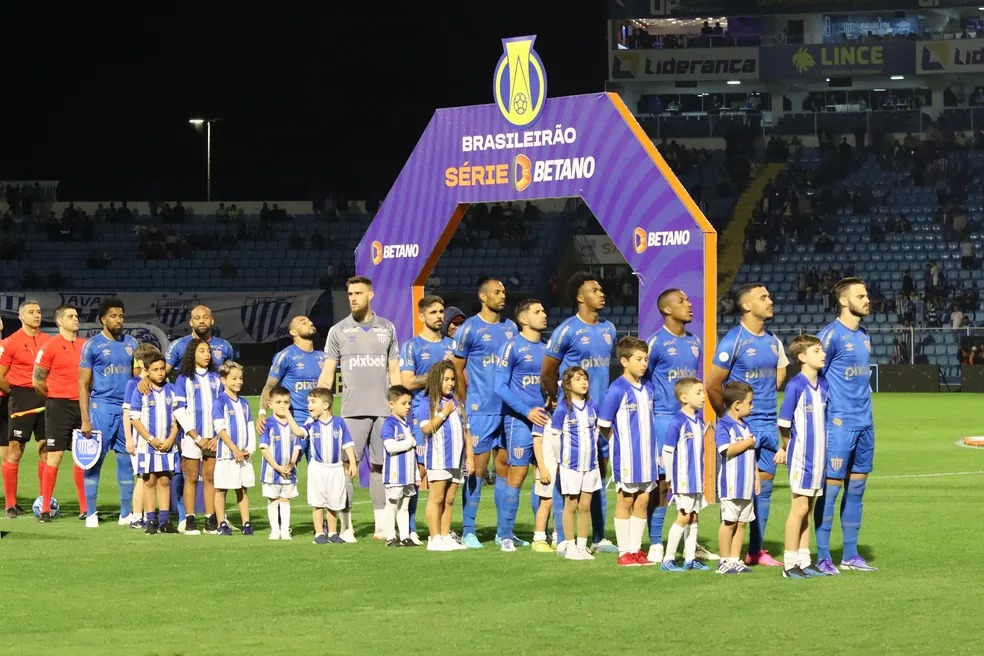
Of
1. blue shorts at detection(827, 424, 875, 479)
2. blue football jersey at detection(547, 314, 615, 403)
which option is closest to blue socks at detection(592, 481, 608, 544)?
blue football jersey at detection(547, 314, 615, 403)

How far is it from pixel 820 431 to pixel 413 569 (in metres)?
2.99

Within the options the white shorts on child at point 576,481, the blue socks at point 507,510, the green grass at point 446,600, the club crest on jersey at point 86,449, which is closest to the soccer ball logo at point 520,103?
the green grass at point 446,600

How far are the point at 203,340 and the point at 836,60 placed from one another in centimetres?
4862

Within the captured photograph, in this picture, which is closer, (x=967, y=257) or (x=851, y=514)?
(x=851, y=514)

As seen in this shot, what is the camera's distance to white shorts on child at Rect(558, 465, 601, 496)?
1201cm

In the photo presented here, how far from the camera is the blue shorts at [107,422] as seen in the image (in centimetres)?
1523

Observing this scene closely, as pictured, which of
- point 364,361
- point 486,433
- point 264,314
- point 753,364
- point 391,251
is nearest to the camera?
point 753,364

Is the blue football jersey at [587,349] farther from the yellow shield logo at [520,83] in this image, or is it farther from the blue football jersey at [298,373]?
the yellow shield logo at [520,83]

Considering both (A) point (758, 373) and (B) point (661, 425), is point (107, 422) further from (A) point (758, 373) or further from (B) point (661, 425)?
(A) point (758, 373)

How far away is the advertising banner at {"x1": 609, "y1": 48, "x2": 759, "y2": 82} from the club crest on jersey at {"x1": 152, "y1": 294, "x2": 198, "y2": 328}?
75.5 feet

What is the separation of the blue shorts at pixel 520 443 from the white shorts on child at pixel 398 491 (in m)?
0.83

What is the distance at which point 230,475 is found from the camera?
46.6ft

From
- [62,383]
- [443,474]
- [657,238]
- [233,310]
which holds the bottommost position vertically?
[443,474]

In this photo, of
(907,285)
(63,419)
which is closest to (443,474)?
(63,419)
